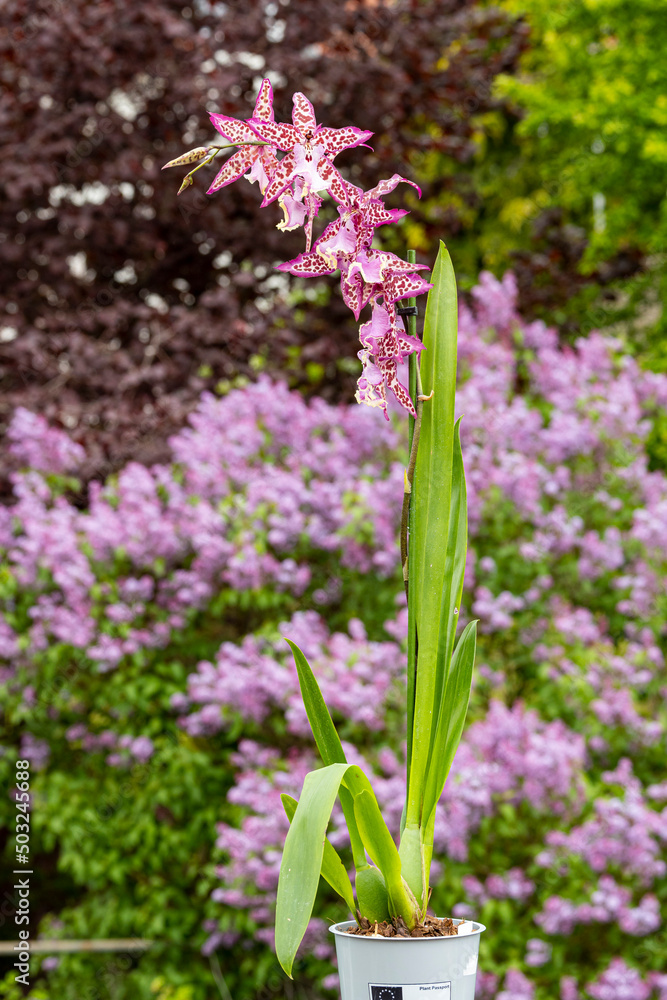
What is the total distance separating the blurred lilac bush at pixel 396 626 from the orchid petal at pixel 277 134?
5.49 feet

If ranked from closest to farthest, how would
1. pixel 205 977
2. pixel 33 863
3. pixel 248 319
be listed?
pixel 205 977 < pixel 33 863 < pixel 248 319

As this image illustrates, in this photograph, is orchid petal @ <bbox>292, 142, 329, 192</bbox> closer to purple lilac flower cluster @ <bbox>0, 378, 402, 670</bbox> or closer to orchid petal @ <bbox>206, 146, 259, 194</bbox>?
orchid petal @ <bbox>206, 146, 259, 194</bbox>

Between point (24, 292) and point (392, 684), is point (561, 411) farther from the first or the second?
point (24, 292)

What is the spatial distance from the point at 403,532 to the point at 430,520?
0.09 ft

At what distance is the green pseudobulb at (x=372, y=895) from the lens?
84cm

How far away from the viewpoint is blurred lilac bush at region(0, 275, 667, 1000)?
91.4 inches

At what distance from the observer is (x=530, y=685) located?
10.0 ft

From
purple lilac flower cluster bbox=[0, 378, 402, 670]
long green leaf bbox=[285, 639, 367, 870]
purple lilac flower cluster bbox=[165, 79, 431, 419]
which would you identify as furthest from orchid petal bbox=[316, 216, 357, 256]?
purple lilac flower cluster bbox=[0, 378, 402, 670]

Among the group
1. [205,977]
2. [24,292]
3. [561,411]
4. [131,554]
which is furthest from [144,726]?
[24,292]

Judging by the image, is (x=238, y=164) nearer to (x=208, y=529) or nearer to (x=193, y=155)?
(x=193, y=155)

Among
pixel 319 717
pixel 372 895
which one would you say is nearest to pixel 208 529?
pixel 319 717

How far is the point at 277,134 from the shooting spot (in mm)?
865

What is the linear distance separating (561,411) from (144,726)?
1.62m

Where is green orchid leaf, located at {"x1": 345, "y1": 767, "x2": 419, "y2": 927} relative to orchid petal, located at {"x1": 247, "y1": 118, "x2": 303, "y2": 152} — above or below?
below
